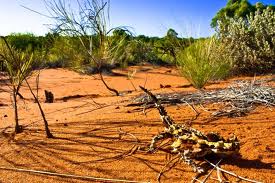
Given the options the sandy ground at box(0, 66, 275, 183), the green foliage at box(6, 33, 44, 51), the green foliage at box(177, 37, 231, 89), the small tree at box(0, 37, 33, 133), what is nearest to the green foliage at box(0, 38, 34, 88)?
the small tree at box(0, 37, 33, 133)

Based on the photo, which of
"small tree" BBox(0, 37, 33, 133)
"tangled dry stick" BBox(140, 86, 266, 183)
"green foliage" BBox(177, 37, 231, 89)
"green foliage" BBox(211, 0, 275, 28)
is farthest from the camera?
"green foliage" BBox(211, 0, 275, 28)

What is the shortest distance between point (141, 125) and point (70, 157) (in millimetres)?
895

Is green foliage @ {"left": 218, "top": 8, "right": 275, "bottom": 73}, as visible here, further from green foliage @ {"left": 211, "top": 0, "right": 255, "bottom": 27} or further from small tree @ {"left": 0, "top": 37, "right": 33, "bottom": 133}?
green foliage @ {"left": 211, "top": 0, "right": 255, "bottom": 27}

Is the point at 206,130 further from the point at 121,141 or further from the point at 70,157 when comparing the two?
the point at 70,157

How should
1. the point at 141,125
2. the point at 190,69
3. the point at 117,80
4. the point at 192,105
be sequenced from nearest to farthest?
the point at 141,125 < the point at 192,105 < the point at 190,69 < the point at 117,80

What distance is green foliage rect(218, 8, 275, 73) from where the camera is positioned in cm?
998

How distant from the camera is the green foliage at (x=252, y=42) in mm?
9984

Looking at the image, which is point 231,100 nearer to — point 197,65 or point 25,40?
point 197,65

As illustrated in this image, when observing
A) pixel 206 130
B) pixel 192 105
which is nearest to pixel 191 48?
pixel 192 105

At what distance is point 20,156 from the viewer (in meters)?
3.33

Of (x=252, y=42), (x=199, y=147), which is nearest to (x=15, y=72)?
(x=199, y=147)

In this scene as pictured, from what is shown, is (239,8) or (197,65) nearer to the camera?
(197,65)

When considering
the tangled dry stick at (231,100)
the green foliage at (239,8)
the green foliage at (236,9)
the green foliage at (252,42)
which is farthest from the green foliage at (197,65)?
the green foliage at (236,9)

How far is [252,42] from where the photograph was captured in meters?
10.6
